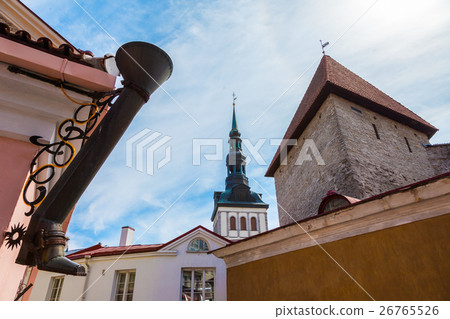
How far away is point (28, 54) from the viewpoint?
5.77 ft

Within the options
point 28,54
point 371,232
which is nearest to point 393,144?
point 371,232

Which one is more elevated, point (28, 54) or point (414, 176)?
point (414, 176)

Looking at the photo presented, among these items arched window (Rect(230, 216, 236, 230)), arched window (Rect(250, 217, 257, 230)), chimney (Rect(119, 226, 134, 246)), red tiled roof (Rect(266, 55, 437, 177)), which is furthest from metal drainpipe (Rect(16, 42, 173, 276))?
arched window (Rect(250, 217, 257, 230))

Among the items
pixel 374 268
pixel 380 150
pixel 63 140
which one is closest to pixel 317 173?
pixel 380 150

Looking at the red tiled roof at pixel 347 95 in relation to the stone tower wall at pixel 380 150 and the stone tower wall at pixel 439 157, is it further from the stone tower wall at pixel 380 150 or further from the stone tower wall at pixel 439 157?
the stone tower wall at pixel 439 157

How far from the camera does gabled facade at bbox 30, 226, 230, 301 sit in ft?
32.2

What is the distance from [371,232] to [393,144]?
8.48 m

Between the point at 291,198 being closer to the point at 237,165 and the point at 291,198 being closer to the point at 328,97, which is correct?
the point at 328,97

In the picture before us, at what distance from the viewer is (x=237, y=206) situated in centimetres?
4003

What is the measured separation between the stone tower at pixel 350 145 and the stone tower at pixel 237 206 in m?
25.4

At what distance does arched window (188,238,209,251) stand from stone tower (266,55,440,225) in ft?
14.3

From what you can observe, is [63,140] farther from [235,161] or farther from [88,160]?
[235,161]

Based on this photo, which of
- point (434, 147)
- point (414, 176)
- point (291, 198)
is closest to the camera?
point (414, 176)

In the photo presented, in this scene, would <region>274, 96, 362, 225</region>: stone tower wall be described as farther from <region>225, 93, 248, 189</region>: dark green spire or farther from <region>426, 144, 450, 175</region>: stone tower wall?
<region>225, 93, 248, 189</region>: dark green spire
